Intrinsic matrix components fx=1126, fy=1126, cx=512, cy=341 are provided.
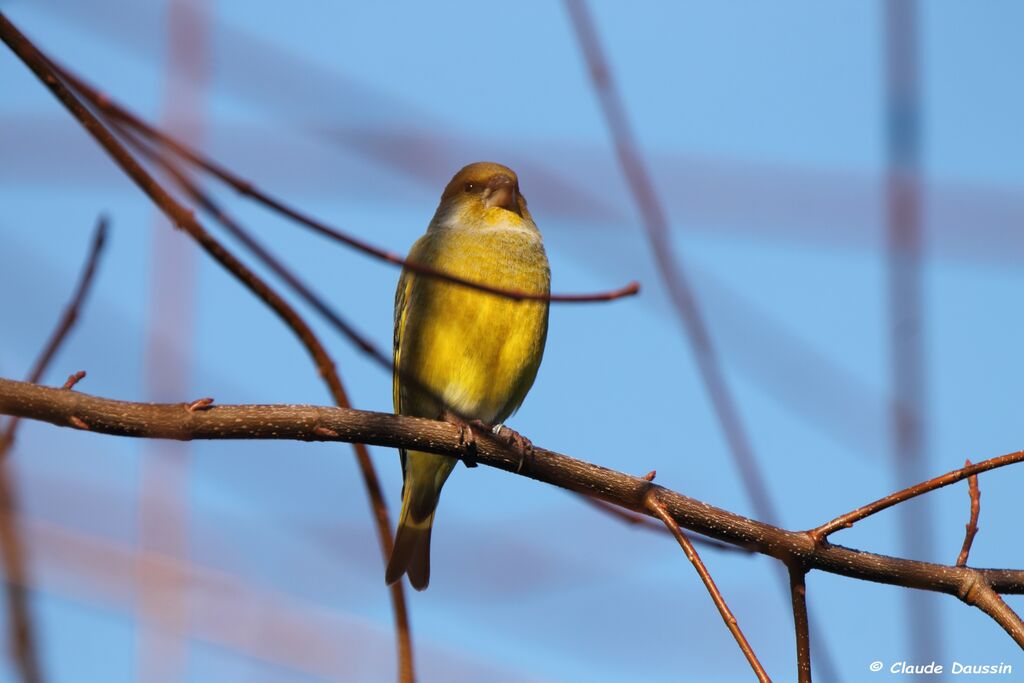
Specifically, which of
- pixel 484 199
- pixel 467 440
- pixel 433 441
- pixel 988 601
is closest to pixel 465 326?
pixel 484 199

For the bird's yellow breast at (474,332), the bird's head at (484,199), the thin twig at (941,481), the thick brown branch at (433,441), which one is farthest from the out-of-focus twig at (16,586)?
the bird's head at (484,199)

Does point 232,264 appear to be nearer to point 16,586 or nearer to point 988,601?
point 16,586

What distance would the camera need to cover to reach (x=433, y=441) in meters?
3.31

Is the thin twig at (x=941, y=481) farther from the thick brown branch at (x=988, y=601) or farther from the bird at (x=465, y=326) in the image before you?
the bird at (x=465, y=326)

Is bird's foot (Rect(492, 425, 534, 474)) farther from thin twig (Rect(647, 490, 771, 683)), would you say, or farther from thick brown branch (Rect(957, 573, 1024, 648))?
thick brown branch (Rect(957, 573, 1024, 648))

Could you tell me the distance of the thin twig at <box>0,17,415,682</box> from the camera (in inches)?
99.9

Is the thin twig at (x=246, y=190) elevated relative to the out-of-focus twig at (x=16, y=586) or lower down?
elevated

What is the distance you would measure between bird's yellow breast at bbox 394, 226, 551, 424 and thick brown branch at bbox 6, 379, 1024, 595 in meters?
1.59

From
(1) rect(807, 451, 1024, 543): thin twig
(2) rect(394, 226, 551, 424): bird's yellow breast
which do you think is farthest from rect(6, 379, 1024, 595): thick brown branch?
(2) rect(394, 226, 551, 424): bird's yellow breast

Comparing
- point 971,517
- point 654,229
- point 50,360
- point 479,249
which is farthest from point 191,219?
point 479,249

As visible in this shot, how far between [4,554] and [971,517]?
2.30m

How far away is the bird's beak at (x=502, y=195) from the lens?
588cm

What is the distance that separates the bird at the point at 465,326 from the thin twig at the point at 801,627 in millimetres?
1926

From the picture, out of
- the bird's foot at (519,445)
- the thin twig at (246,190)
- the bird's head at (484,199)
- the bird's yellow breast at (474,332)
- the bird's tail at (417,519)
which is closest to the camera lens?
the thin twig at (246,190)
